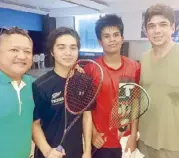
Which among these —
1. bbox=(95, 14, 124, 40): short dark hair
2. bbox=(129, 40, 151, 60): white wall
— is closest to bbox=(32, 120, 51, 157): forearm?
bbox=(95, 14, 124, 40): short dark hair

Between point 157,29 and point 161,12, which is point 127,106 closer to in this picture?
point 157,29

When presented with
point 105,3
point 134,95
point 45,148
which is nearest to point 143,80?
point 134,95

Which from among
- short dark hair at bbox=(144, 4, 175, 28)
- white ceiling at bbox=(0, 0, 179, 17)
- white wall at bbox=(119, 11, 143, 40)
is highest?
white ceiling at bbox=(0, 0, 179, 17)

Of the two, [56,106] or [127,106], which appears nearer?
[56,106]

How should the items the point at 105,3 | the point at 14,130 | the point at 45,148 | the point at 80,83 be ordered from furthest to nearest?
the point at 105,3, the point at 80,83, the point at 45,148, the point at 14,130

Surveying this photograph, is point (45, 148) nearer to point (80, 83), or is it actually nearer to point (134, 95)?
point (80, 83)

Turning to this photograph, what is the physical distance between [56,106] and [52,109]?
0.09 feet

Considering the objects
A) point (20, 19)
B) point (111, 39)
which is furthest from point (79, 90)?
point (20, 19)

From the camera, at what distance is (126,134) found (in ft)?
5.35

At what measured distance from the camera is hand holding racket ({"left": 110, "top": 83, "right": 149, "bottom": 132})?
4.92 ft

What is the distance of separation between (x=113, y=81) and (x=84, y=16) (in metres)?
8.08

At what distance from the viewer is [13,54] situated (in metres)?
1.25

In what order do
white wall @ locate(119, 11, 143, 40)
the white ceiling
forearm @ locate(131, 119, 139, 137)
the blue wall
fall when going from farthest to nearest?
white wall @ locate(119, 11, 143, 40)
the blue wall
the white ceiling
forearm @ locate(131, 119, 139, 137)

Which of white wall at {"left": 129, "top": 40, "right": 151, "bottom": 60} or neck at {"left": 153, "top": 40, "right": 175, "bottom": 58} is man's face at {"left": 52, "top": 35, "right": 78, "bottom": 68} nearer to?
neck at {"left": 153, "top": 40, "right": 175, "bottom": 58}
